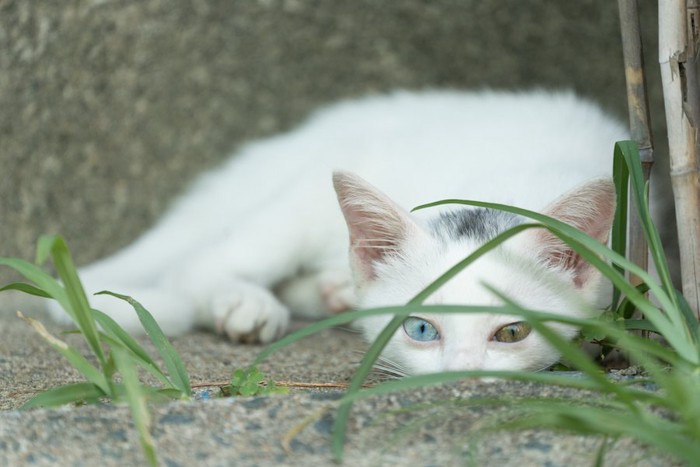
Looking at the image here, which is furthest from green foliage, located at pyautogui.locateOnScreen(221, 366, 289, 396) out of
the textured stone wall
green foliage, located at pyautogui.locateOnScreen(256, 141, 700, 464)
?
the textured stone wall

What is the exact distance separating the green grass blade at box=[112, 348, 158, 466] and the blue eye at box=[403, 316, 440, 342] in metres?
0.76

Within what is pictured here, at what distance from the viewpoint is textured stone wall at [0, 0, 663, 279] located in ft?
13.1

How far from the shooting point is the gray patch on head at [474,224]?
2297 mm

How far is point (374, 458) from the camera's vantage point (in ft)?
4.94

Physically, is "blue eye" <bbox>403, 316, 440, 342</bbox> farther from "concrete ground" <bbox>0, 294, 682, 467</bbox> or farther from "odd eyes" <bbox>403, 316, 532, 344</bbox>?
"concrete ground" <bbox>0, 294, 682, 467</bbox>

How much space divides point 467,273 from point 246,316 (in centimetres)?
116

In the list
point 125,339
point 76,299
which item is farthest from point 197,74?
point 76,299

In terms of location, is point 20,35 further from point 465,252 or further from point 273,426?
point 273,426

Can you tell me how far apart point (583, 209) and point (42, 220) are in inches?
110

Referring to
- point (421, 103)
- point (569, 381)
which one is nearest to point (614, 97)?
point (421, 103)

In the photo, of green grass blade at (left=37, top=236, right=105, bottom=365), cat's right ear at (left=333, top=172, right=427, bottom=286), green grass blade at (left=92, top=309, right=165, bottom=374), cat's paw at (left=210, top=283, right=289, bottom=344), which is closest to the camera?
green grass blade at (left=37, top=236, right=105, bottom=365)

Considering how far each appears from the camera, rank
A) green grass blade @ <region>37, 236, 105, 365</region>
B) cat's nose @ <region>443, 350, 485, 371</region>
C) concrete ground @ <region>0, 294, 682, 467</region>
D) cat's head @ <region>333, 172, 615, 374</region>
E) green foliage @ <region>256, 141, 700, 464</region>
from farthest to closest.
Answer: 1. cat's head @ <region>333, 172, 615, 374</region>
2. cat's nose @ <region>443, 350, 485, 371</region>
3. green grass blade @ <region>37, 236, 105, 365</region>
4. concrete ground @ <region>0, 294, 682, 467</region>
5. green foliage @ <region>256, 141, 700, 464</region>

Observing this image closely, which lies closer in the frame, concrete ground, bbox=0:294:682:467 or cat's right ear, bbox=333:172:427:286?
concrete ground, bbox=0:294:682:467

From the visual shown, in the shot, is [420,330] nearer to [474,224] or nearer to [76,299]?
[474,224]
